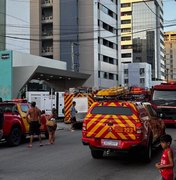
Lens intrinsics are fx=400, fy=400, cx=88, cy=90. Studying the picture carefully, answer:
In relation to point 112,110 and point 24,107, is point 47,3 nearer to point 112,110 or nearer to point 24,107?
point 24,107

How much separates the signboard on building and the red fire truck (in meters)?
22.4

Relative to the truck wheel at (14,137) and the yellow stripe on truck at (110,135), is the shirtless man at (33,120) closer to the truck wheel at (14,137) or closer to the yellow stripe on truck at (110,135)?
the truck wheel at (14,137)

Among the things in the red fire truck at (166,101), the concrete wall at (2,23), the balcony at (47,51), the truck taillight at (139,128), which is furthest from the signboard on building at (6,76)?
the truck taillight at (139,128)

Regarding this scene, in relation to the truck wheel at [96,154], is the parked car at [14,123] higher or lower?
higher

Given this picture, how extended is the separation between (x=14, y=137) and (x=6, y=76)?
28.7 metres

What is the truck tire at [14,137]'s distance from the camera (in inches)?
596

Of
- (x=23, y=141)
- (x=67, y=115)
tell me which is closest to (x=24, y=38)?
(x=67, y=115)

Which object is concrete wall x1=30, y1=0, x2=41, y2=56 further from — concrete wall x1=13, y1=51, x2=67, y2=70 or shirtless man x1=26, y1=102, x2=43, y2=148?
shirtless man x1=26, y1=102, x2=43, y2=148

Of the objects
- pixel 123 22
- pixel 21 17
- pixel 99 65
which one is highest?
pixel 123 22

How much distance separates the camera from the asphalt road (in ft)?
30.6

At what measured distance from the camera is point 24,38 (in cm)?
6069

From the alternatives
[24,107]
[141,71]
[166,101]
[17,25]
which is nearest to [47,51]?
[17,25]

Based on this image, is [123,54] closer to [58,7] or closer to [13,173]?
[58,7]

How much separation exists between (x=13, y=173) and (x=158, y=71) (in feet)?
468
